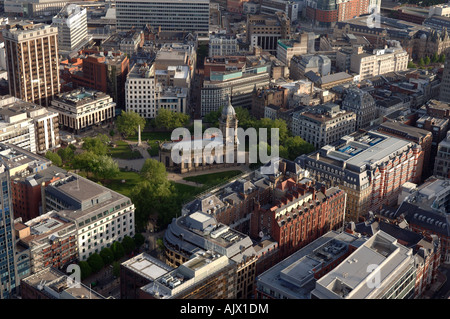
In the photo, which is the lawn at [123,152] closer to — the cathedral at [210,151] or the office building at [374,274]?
the cathedral at [210,151]

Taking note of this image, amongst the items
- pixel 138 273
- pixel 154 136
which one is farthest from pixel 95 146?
pixel 138 273

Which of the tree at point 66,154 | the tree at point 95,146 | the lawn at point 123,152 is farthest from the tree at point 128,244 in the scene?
A: the lawn at point 123,152

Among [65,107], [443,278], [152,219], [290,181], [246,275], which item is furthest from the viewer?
[65,107]

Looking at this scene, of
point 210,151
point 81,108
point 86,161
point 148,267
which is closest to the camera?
point 148,267

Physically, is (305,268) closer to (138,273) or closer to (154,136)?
(138,273)

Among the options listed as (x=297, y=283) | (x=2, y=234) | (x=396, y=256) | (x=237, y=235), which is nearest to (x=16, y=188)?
(x=2, y=234)

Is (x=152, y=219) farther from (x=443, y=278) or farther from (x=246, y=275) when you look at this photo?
(x=443, y=278)

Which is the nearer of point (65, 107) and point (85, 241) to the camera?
point (85, 241)
